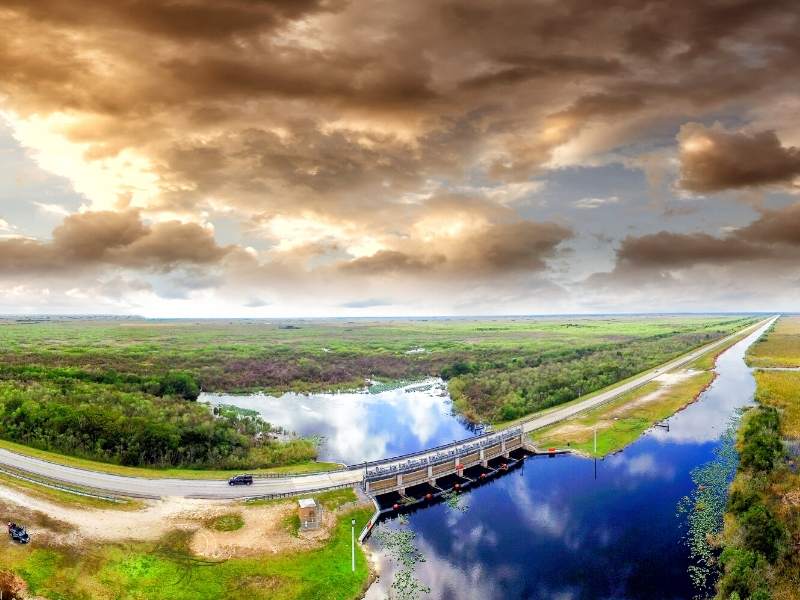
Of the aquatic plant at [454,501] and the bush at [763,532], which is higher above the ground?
the bush at [763,532]

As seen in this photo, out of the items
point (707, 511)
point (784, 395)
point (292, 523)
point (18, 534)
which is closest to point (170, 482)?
point (18, 534)

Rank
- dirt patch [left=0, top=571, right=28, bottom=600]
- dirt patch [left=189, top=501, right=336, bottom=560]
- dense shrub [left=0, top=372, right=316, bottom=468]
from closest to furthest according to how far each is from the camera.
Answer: dirt patch [left=0, top=571, right=28, bottom=600], dirt patch [left=189, top=501, right=336, bottom=560], dense shrub [left=0, top=372, right=316, bottom=468]

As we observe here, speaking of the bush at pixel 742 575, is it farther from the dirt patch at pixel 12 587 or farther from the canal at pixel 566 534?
the dirt patch at pixel 12 587

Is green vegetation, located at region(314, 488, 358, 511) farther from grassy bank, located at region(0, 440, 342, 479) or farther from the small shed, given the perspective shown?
grassy bank, located at region(0, 440, 342, 479)

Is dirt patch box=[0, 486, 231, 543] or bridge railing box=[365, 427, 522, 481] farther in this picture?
bridge railing box=[365, 427, 522, 481]

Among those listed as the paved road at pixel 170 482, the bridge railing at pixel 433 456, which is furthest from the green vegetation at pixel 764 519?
the paved road at pixel 170 482

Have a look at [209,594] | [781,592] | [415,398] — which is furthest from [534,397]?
[209,594]

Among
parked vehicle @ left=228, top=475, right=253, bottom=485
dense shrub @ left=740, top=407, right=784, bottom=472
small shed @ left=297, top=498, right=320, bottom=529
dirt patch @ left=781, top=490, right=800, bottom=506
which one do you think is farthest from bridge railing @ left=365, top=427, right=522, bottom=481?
dirt patch @ left=781, top=490, right=800, bottom=506
